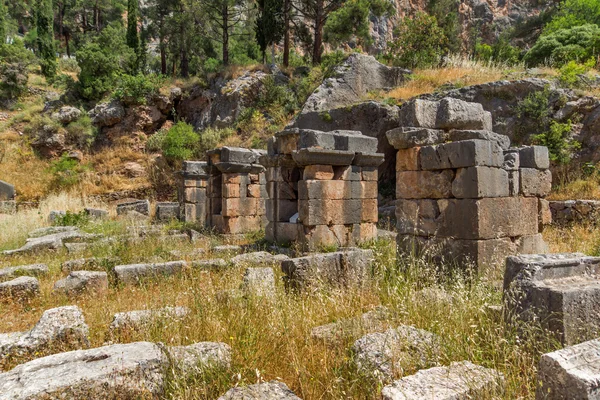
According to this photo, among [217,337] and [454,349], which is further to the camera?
[217,337]

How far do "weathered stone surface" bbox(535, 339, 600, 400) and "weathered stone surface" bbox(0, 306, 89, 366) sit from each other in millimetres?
3777

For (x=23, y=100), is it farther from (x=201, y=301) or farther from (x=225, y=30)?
(x=201, y=301)

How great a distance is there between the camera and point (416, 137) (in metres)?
6.39

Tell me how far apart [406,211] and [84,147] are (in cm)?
2545

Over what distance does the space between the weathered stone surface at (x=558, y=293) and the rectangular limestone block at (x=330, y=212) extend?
18.0 ft

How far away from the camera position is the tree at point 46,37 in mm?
31047

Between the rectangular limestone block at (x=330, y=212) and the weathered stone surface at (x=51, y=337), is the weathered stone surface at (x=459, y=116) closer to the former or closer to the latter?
the rectangular limestone block at (x=330, y=212)

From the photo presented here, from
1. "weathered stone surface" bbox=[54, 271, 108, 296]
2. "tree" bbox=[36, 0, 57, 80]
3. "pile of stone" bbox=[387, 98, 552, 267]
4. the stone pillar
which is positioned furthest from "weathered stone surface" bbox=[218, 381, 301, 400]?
"tree" bbox=[36, 0, 57, 80]

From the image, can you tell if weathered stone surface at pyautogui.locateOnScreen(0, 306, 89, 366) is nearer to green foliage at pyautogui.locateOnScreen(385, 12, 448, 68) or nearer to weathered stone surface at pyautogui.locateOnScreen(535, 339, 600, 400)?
weathered stone surface at pyautogui.locateOnScreen(535, 339, 600, 400)

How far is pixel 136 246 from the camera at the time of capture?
9383 mm

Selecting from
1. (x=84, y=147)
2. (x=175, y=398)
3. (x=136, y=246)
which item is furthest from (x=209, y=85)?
(x=175, y=398)

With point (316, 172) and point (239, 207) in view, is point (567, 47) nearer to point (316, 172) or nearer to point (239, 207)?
point (316, 172)

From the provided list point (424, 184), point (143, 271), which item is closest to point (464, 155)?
point (424, 184)

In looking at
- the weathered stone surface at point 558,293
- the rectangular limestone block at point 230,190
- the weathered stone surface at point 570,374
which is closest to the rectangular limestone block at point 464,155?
the weathered stone surface at point 558,293
